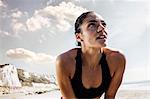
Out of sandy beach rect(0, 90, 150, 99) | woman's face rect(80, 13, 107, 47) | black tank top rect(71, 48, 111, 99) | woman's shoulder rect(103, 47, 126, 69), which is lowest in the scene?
sandy beach rect(0, 90, 150, 99)

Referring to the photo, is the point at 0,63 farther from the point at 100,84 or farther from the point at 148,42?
the point at 148,42

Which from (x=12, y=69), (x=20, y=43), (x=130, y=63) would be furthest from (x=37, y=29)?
(x=130, y=63)

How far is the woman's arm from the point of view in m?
1.38

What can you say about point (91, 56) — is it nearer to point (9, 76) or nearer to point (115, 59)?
point (115, 59)

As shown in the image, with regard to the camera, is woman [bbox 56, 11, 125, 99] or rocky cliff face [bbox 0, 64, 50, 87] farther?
rocky cliff face [bbox 0, 64, 50, 87]

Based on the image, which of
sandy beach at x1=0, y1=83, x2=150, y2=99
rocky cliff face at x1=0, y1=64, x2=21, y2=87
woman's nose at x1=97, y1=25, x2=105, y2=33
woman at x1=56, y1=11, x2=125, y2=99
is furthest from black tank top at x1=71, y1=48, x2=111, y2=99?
rocky cliff face at x1=0, y1=64, x2=21, y2=87

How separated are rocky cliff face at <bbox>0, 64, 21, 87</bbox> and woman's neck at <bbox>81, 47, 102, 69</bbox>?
0.60 m

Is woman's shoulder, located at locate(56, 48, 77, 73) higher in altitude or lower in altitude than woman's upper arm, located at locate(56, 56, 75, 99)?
higher

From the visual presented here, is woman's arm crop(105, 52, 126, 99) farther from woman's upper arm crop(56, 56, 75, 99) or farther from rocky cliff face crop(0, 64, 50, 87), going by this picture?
rocky cliff face crop(0, 64, 50, 87)

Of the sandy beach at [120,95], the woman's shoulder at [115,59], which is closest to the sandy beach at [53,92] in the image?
the sandy beach at [120,95]

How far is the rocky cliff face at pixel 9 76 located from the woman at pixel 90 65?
0.60m

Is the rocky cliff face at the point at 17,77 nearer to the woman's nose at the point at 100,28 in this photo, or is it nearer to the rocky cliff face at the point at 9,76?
the rocky cliff face at the point at 9,76

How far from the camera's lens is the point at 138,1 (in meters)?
1.93

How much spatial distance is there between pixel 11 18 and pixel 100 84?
2.46 ft
